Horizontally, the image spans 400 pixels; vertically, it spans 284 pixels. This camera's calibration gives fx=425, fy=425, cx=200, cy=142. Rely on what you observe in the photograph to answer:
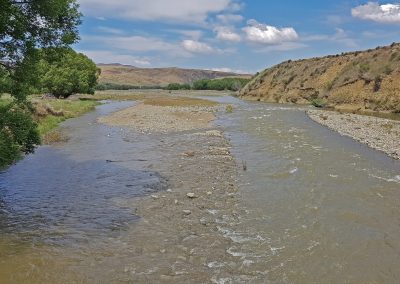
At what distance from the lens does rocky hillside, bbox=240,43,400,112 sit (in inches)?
2653

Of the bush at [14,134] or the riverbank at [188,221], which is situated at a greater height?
the bush at [14,134]

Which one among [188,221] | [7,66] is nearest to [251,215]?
[188,221]

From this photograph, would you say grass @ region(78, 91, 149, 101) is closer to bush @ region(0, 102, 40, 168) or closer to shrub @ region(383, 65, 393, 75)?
shrub @ region(383, 65, 393, 75)

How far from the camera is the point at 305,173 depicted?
21969 millimetres

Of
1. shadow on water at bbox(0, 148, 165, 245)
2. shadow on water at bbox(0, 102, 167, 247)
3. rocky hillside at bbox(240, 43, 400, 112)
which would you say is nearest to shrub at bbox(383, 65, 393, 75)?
rocky hillside at bbox(240, 43, 400, 112)

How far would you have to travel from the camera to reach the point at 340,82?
84.6 meters

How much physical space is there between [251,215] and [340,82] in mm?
75258

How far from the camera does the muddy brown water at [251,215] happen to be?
1126 cm

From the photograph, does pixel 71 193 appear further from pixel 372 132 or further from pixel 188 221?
pixel 372 132

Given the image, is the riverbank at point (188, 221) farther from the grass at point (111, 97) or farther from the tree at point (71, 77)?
the grass at point (111, 97)

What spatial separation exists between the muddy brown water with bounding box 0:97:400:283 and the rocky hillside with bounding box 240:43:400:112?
43.1m

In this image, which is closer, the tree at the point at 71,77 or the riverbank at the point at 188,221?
the riverbank at the point at 188,221

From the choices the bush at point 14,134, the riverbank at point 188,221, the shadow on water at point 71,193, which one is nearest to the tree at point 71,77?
the shadow on water at point 71,193

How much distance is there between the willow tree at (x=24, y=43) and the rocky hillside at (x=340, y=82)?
55129mm
